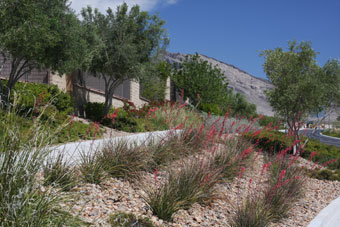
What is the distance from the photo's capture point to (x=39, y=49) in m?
8.95

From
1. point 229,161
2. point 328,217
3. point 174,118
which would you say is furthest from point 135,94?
point 328,217

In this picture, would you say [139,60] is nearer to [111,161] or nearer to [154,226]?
[111,161]

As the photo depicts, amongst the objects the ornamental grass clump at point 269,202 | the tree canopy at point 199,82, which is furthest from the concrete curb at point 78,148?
the tree canopy at point 199,82

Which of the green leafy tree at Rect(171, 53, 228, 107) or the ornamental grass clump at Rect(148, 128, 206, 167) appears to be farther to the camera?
the green leafy tree at Rect(171, 53, 228, 107)

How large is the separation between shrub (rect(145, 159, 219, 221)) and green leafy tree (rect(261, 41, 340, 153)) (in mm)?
7224

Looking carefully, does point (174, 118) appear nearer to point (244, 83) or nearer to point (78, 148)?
point (78, 148)

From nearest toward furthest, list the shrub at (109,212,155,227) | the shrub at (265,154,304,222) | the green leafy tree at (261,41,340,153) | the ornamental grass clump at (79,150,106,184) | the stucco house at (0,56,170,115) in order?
the shrub at (109,212,155,227) → the ornamental grass clump at (79,150,106,184) → the shrub at (265,154,304,222) → the green leafy tree at (261,41,340,153) → the stucco house at (0,56,170,115)

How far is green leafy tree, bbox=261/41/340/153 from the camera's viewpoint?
434 inches

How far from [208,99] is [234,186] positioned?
62.4 ft

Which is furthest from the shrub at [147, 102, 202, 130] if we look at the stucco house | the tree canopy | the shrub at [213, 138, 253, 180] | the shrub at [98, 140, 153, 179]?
the tree canopy

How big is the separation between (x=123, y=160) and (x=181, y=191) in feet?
3.72

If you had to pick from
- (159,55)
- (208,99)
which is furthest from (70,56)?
(208,99)

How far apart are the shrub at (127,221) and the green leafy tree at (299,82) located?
8666mm

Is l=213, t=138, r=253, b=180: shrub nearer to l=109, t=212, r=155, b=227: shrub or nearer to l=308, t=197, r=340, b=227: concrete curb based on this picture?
l=308, t=197, r=340, b=227: concrete curb
